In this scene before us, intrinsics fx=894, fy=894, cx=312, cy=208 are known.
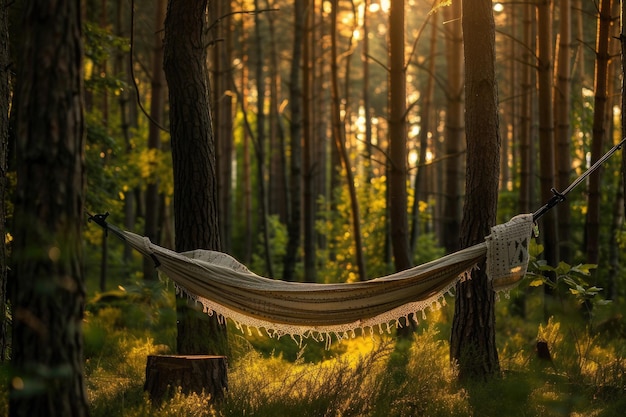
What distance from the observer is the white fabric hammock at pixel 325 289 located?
5.02 m

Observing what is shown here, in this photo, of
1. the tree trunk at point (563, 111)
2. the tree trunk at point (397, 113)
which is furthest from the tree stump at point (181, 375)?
the tree trunk at point (563, 111)

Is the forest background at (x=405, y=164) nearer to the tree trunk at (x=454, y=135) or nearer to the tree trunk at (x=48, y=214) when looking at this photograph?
the tree trunk at (x=454, y=135)

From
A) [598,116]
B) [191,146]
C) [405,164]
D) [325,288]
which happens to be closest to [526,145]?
[598,116]

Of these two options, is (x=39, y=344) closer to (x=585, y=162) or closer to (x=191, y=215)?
(x=191, y=215)

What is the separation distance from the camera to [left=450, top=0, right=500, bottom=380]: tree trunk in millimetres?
6016

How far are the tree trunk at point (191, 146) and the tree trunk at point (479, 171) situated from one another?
173cm

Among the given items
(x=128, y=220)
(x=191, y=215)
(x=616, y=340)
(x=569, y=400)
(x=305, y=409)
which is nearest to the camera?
(x=305, y=409)

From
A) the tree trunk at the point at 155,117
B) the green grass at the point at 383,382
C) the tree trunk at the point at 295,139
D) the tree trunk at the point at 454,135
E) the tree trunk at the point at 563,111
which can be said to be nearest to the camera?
the green grass at the point at 383,382

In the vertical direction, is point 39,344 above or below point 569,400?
above

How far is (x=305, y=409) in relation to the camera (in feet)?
16.2

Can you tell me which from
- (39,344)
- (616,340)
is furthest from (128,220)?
(39,344)

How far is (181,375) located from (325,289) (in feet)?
3.42

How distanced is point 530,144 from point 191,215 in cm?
739

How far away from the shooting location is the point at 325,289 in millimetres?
4988
